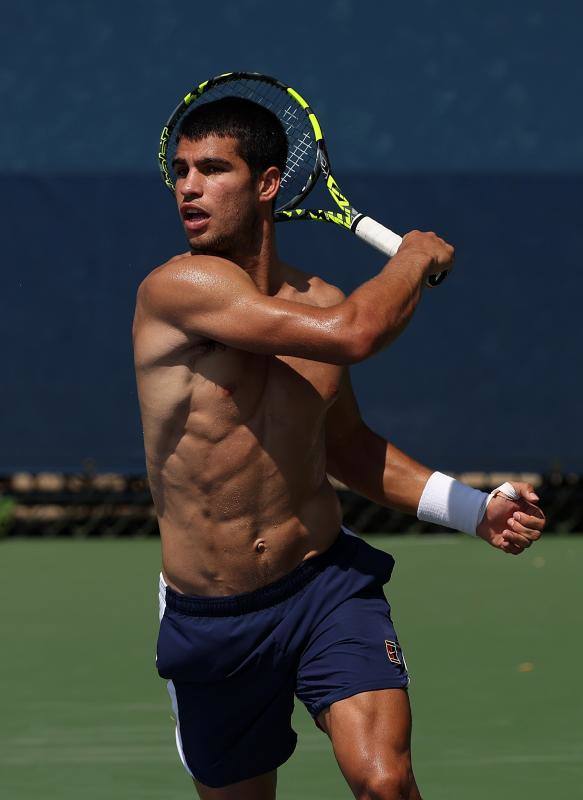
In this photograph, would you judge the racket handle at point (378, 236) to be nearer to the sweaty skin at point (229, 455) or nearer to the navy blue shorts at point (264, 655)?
the sweaty skin at point (229, 455)

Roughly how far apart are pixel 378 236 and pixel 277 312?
1.87 ft

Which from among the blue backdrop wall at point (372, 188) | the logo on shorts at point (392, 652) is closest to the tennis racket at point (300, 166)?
the logo on shorts at point (392, 652)

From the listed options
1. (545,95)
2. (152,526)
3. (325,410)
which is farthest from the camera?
(152,526)

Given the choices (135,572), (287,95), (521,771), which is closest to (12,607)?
(135,572)

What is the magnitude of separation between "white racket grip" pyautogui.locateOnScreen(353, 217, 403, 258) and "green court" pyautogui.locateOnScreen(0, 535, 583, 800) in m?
1.47

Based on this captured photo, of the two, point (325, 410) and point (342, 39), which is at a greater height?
point (342, 39)

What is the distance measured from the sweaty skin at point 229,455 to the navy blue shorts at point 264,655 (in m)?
0.05

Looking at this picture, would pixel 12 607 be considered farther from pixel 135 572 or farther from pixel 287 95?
pixel 287 95

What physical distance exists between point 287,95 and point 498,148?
181 inches

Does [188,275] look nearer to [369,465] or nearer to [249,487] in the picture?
[249,487]

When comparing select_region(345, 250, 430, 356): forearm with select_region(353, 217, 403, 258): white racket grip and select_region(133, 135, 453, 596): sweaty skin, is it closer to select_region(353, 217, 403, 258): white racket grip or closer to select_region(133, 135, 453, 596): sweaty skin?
select_region(133, 135, 453, 596): sweaty skin

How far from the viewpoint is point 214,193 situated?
11.0ft

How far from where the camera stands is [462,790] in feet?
14.3

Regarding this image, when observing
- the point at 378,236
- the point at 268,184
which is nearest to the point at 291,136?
the point at 378,236
